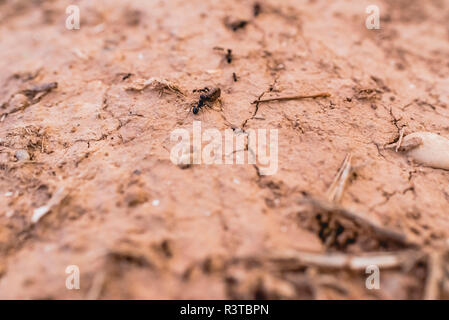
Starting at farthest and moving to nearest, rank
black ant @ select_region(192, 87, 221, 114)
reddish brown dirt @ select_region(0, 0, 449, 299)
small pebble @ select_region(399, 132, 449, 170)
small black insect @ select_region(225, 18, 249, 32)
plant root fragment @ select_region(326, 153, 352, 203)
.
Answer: small black insect @ select_region(225, 18, 249, 32) → black ant @ select_region(192, 87, 221, 114) → small pebble @ select_region(399, 132, 449, 170) → plant root fragment @ select_region(326, 153, 352, 203) → reddish brown dirt @ select_region(0, 0, 449, 299)

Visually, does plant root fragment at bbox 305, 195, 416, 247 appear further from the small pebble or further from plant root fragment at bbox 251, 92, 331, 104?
plant root fragment at bbox 251, 92, 331, 104

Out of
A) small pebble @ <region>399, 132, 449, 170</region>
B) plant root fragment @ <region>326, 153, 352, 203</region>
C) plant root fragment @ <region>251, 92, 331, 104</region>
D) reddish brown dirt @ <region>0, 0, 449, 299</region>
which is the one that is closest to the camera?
reddish brown dirt @ <region>0, 0, 449, 299</region>

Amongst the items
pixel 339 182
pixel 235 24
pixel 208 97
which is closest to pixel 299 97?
pixel 208 97

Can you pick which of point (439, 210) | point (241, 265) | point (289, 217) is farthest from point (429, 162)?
point (241, 265)

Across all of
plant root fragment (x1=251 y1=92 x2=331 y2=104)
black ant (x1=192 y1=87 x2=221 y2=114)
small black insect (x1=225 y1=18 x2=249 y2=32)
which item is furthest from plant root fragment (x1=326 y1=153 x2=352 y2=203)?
small black insect (x1=225 y1=18 x2=249 y2=32)

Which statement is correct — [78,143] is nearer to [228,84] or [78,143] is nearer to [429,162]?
[228,84]
